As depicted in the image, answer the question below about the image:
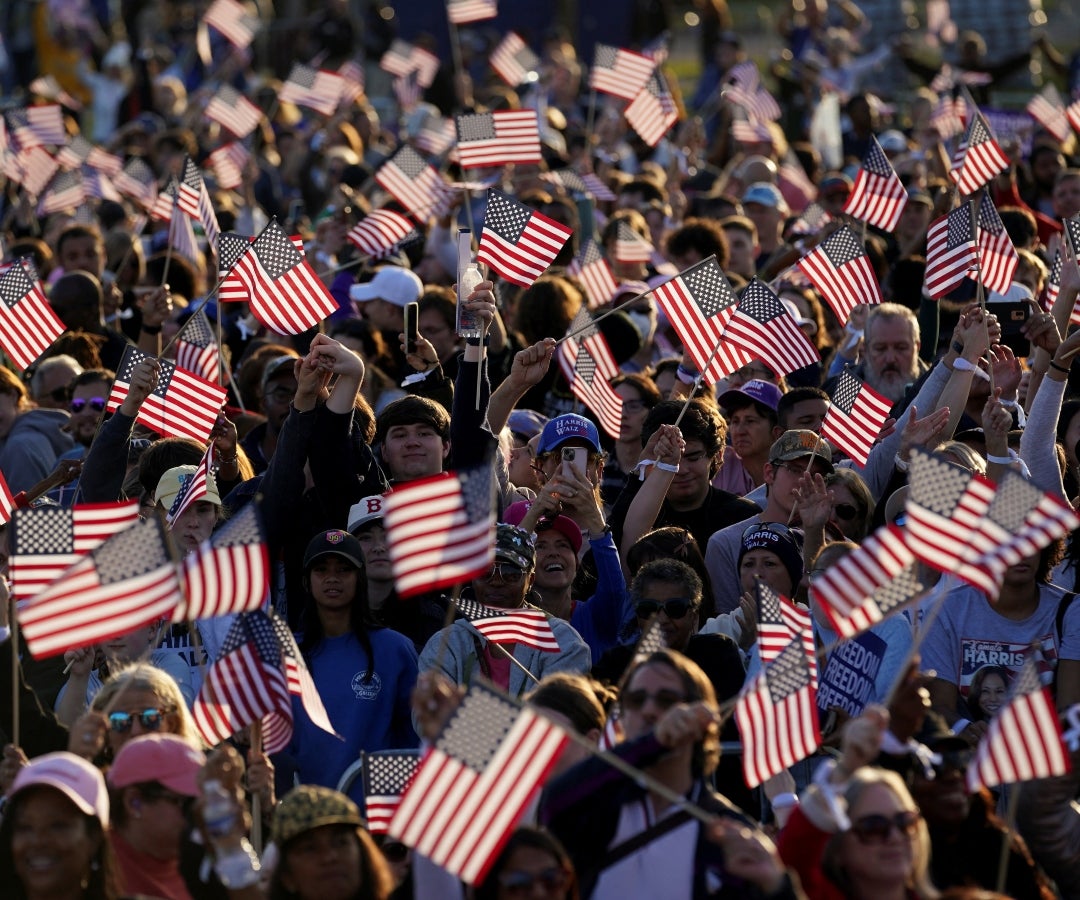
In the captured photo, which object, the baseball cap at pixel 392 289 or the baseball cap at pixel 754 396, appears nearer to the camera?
the baseball cap at pixel 754 396

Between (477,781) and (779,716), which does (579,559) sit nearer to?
(779,716)

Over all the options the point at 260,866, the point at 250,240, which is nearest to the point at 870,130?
the point at 250,240

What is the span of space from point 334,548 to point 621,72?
1047 cm

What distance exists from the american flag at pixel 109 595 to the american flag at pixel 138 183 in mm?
12700

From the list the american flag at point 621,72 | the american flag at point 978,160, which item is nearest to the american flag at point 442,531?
the american flag at point 978,160

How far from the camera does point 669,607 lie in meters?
9.31

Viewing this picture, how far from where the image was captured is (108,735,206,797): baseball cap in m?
7.60

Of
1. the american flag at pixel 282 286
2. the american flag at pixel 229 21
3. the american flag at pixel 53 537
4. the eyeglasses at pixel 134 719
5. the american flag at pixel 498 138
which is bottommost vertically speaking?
the american flag at pixel 229 21

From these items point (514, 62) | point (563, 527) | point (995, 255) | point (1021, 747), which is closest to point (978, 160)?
point (995, 255)

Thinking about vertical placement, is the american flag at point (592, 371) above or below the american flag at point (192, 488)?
below

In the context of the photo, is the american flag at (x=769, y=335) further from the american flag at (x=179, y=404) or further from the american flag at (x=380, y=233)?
the american flag at (x=380, y=233)

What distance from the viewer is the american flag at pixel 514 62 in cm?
2327

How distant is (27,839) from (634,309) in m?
7.85

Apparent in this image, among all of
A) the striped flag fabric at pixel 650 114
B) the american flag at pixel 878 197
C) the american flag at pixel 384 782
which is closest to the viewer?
the american flag at pixel 384 782
